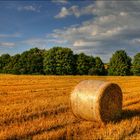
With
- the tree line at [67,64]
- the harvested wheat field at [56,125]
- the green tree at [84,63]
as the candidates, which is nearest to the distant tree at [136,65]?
the tree line at [67,64]

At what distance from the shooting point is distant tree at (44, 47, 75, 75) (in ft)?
204

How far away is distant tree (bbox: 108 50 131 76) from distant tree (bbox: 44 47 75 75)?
8.39 metres

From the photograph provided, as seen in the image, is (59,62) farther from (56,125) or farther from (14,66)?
(56,125)

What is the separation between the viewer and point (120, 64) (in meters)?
66.1

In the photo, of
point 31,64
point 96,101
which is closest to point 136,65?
point 31,64

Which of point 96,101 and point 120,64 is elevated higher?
point 120,64

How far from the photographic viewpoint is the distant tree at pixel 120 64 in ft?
216

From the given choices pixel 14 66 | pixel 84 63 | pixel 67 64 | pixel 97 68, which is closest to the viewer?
pixel 67 64

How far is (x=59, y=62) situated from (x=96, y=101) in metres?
52.7

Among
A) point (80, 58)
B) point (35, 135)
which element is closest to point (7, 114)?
point (35, 135)

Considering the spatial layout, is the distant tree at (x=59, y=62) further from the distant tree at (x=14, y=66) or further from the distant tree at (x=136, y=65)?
the distant tree at (x=136, y=65)

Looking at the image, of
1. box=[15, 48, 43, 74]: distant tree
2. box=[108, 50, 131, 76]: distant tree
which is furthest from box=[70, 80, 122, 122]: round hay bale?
box=[108, 50, 131, 76]: distant tree

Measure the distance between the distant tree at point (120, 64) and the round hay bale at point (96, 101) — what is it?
54.8 meters

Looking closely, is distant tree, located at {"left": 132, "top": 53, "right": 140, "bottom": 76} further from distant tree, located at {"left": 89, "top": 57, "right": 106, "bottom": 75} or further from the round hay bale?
the round hay bale
